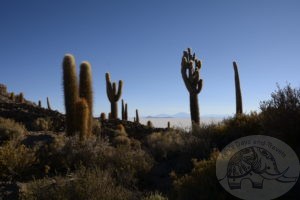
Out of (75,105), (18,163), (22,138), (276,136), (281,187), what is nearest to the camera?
(281,187)

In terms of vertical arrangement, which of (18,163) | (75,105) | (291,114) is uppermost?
(75,105)

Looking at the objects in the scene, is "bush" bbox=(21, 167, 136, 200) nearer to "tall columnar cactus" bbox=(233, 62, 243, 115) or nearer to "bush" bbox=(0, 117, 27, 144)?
"bush" bbox=(0, 117, 27, 144)

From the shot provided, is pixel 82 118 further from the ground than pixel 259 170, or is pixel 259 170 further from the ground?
pixel 82 118

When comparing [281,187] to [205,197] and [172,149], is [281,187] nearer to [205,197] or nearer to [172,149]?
[205,197]

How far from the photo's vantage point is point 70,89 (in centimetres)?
1584

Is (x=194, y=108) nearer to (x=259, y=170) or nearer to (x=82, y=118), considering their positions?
(x=82, y=118)

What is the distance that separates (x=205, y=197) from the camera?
5.73 m

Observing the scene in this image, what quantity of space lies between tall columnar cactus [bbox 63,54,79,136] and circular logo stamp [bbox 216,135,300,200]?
363 inches

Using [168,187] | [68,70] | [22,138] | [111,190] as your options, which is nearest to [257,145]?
[168,187]

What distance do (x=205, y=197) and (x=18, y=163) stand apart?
486 cm

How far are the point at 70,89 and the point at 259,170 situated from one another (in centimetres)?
1115

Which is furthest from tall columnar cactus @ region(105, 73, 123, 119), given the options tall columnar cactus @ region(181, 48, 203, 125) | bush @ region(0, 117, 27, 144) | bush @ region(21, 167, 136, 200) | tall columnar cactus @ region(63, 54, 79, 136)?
bush @ region(21, 167, 136, 200)

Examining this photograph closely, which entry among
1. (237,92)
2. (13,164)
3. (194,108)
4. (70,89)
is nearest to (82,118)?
(70,89)

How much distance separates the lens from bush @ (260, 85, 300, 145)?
766cm
